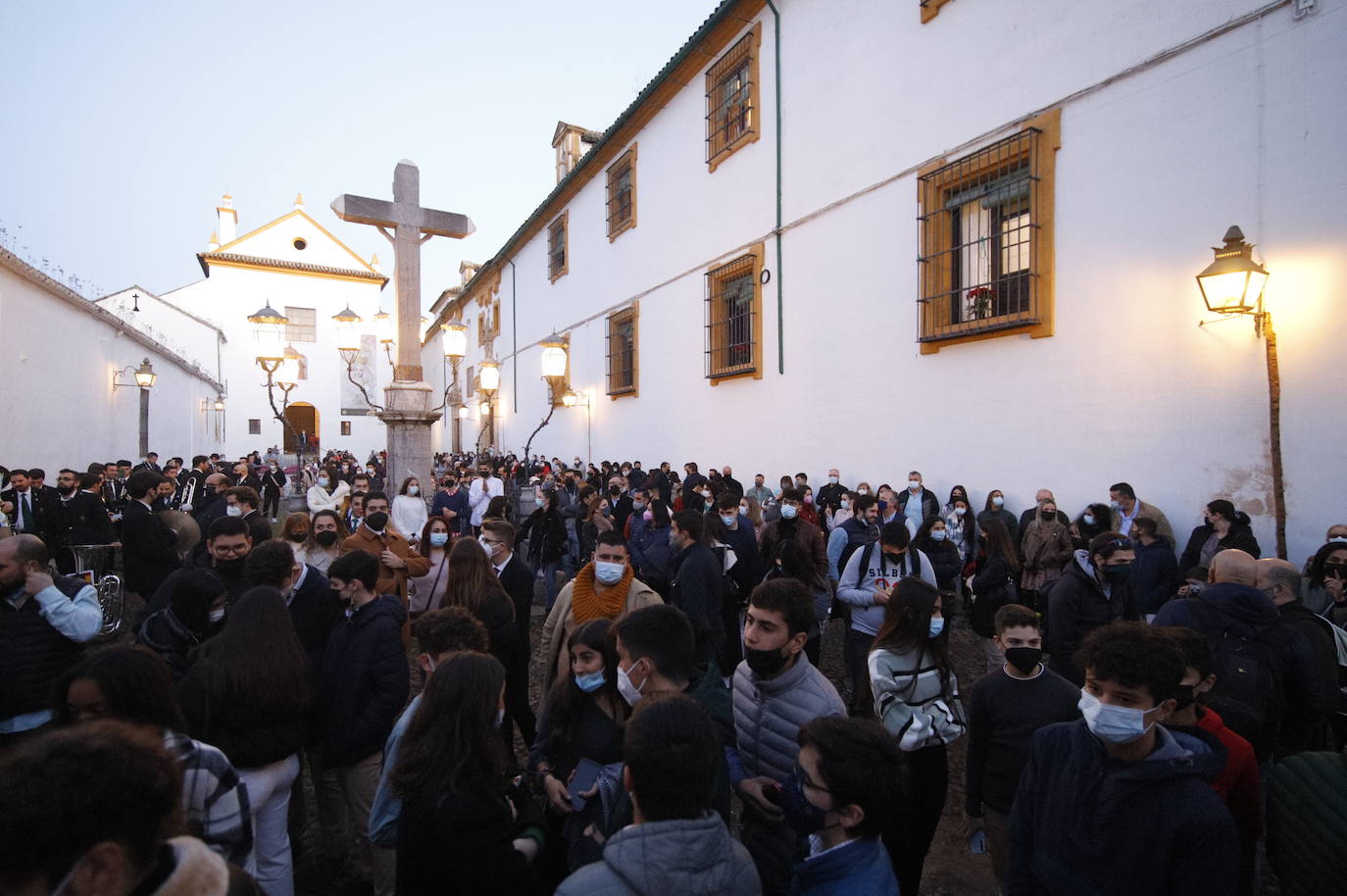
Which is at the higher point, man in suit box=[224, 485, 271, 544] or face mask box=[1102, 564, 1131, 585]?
man in suit box=[224, 485, 271, 544]

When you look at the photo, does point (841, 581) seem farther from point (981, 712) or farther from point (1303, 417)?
point (1303, 417)

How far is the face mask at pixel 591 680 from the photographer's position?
250cm

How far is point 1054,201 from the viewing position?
696 cm

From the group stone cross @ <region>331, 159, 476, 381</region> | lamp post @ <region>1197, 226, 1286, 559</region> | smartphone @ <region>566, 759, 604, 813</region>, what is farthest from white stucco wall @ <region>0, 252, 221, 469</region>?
lamp post @ <region>1197, 226, 1286, 559</region>

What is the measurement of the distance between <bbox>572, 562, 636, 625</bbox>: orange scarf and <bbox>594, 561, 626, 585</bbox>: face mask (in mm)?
34

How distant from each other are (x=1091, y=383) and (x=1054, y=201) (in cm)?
185

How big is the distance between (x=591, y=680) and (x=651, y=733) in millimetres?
844

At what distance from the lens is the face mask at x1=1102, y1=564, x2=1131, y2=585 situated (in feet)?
12.1

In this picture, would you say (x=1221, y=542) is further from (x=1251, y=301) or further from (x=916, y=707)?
(x=916, y=707)

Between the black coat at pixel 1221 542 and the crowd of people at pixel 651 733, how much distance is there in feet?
1.36

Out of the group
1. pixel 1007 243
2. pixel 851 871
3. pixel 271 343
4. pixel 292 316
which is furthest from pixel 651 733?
pixel 292 316

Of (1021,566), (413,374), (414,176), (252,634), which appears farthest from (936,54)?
(252,634)

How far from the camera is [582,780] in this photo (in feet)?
7.67

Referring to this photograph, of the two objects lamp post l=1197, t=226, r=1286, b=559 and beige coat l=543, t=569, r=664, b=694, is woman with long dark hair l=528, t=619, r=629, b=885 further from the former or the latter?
lamp post l=1197, t=226, r=1286, b=559
